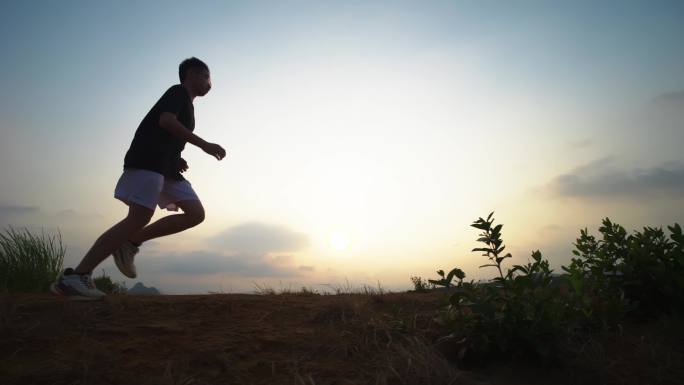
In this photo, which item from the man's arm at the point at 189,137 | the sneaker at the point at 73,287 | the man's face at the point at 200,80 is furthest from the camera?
the man's face at the point at 200,80

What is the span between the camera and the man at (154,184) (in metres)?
3.55

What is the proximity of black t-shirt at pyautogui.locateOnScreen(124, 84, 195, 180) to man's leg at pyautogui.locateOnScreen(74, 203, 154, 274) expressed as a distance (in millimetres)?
401

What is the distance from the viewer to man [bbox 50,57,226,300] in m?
3.55

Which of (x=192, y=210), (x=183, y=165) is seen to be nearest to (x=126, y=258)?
(x=192, y=210)

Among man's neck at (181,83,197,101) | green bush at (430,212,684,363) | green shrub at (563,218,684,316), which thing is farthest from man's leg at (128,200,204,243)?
green shrub at (563,218,684,316)

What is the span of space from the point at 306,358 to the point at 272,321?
679 mm

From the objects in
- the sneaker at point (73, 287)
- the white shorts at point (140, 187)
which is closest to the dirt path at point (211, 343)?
the sneaker at point (73, 287)

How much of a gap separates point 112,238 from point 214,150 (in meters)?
→ 1.15

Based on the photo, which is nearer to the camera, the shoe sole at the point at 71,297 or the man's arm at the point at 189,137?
the shoe sole at the point at 71,297

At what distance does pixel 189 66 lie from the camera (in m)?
4.25

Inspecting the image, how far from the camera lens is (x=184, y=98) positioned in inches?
156

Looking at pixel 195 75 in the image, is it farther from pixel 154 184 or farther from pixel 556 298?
pixel 556 298

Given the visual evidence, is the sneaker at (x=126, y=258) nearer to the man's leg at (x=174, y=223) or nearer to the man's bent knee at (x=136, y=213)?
the man's leg at (x=174, y=223)

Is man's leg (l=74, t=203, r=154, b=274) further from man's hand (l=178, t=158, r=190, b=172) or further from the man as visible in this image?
man's hand (l=178, t=158, r=190, b=172)
